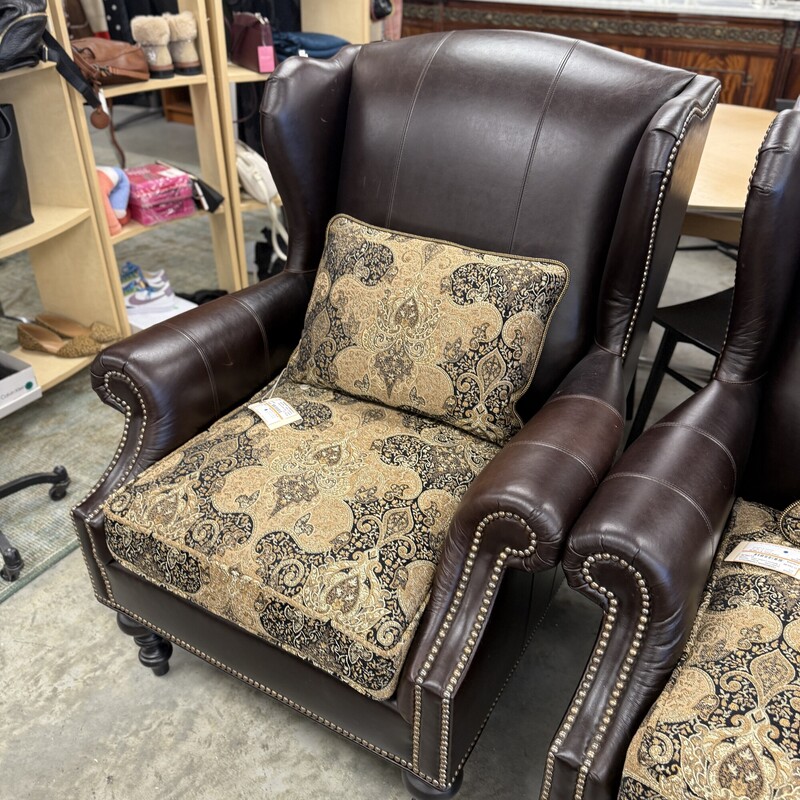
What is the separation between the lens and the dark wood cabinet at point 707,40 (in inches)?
143

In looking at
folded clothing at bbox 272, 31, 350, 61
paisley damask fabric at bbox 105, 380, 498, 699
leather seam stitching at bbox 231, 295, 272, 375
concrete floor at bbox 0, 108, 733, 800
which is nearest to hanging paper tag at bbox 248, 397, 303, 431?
paisley damask fabric at bbox 105, 380, 498, 699

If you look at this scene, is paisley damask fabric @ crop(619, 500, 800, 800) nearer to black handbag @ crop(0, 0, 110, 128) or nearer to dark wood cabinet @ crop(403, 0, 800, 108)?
black handbag @ crop(0, 0, 110, 128)

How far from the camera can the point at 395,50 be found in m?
1.61

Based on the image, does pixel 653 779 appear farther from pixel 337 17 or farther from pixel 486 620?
pixel 337 17

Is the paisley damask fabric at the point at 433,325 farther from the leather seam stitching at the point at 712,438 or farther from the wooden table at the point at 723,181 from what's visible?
the wooden table at the point at 723,181

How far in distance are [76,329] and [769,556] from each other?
2067 mm

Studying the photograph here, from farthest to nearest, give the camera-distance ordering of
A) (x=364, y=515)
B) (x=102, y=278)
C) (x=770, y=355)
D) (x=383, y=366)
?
(x=102, y=278) < (x=383, y=366) < (x=770, y=355) < (x=364, y=515)

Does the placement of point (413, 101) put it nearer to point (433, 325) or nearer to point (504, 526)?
point (433, 325)

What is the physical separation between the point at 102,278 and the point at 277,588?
4.96ft

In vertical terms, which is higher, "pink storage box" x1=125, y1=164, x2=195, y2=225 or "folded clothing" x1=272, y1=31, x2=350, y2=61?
"folded clothing" x1=272, y1=31, x2=350, y2=61

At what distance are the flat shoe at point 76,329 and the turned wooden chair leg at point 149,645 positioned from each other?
3.69 ft

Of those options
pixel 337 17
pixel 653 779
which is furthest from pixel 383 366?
pixel 337 17

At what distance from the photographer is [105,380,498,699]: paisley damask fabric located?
1.14m

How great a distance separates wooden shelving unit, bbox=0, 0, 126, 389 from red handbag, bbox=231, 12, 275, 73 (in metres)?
0.64
